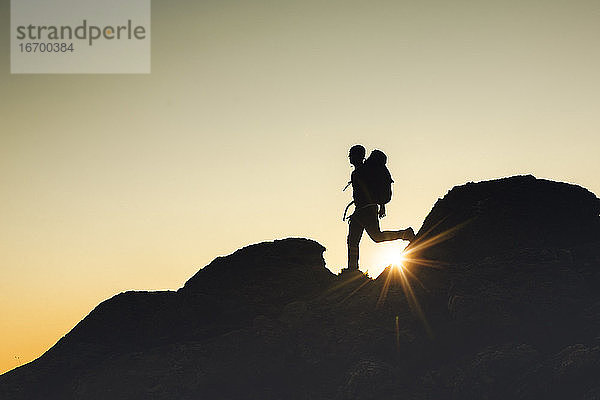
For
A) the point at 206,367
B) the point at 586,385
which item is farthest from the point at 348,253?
the point at 586,385

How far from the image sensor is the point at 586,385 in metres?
18.6

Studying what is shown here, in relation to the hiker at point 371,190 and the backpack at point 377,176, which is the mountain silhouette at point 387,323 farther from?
the backpack at point 377,176

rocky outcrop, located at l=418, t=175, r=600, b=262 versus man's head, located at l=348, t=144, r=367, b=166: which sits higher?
man's head, located at l=348, t=144, r=367, b=166

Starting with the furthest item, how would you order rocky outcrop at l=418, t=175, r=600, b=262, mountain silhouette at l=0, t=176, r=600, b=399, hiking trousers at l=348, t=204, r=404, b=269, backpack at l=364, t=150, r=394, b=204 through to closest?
1. hiking trousers at l=348, t=204, r=404, b=269
2. backpack at l=364, t=150, r=394, b=204
3. rocky outcrop at l=418, t=175, r=600, b=262
4. mountain silhouette at l=0, t=176, r=600, b=399

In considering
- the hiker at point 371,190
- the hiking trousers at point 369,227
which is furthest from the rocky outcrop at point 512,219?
the hiker at point 371,190

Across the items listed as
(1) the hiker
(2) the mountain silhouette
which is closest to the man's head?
(1) the hiker

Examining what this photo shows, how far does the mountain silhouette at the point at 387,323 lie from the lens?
2080 centimetres

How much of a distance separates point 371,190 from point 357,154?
46.2 inches

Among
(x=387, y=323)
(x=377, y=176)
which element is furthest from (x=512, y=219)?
(x=387, y=323)

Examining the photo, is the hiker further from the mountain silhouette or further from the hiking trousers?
the mountain silhouette

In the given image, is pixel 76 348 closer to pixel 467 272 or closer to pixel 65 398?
pixel 65 398

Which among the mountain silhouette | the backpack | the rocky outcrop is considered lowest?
the mountain silhouette

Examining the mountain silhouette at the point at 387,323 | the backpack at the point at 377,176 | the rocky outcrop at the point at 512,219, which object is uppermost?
the backpack at the point at 377,176

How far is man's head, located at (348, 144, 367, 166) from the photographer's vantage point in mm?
24469
